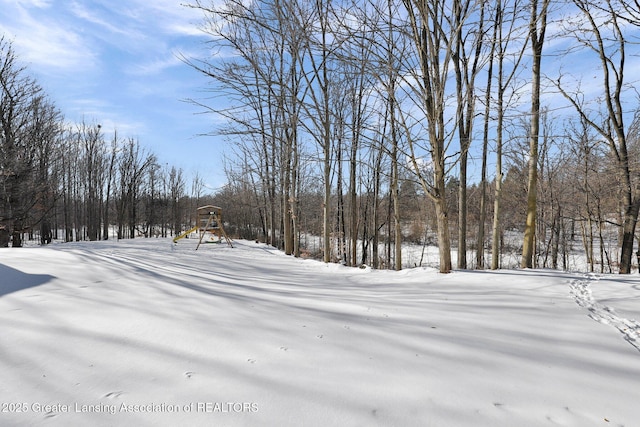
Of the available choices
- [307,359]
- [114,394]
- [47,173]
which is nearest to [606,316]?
[307,359]

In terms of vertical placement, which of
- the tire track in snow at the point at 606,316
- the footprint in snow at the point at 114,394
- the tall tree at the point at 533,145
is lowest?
the tire track in snow at the point at 606,316

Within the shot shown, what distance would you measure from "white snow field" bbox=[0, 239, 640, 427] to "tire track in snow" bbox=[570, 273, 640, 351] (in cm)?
2

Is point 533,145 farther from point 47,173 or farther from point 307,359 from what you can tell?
point 47,173

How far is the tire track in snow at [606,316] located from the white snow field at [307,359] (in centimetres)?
2

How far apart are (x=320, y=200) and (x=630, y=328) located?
21.0 meters

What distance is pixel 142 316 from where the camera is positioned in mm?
2637

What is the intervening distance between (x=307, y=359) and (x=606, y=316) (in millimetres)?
2985

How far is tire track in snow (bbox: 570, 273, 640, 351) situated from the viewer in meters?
2.58

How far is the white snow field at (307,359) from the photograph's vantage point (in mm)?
1451

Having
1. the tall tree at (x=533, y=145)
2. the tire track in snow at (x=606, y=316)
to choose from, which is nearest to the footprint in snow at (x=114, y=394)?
the tire track in snow at (x=606, y=316)

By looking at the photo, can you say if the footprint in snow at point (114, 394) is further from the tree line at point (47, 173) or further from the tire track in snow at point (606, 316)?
the tree line at point (47, 173)

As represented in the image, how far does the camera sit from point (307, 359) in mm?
1949

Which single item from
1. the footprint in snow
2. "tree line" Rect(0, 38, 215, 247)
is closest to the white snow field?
the footprint in snow

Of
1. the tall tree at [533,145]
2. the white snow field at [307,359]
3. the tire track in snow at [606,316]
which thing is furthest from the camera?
the tall tree at [533,145]
